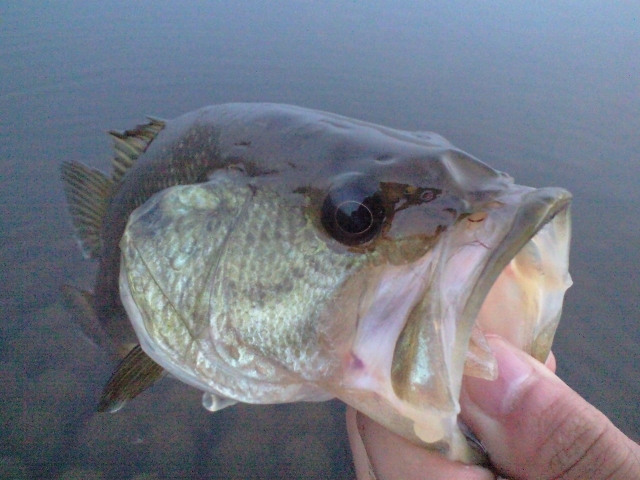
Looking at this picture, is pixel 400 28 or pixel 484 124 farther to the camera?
pixel 400 28

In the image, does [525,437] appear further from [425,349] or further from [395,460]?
[425,349]

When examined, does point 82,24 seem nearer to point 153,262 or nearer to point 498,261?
point 153,262

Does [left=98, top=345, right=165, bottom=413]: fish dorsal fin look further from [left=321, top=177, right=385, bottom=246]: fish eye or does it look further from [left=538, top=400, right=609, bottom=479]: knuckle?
[left=538, top=400, right=609, bottom=479]: knuckle

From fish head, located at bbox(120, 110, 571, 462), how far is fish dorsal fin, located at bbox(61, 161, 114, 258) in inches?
36.1


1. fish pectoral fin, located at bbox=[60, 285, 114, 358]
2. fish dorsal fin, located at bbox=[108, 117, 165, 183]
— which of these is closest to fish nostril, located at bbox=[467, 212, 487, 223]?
fish dorsal fin, located at bbox=[108, 117, 165, 183]

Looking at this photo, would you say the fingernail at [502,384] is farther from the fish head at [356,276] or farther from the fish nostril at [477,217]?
the fish nostril at [477,217]

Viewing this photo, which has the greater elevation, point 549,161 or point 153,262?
point 153,262

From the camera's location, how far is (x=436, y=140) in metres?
1.32

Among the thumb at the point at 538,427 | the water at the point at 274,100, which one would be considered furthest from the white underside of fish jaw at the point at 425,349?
the water at the point at 274,100

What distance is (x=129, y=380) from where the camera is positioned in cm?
157

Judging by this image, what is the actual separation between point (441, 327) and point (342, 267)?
0.27 m

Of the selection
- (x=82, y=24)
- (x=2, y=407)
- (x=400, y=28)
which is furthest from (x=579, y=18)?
(x=2, y=407)

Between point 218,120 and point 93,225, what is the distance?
107 cm

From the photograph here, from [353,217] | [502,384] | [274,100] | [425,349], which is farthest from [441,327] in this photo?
[274,100]
